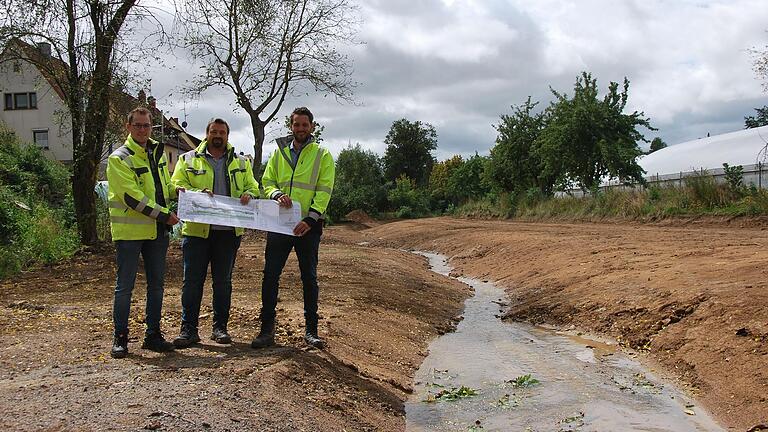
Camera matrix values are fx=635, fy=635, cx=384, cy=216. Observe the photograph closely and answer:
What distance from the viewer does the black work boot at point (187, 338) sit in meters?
5.60

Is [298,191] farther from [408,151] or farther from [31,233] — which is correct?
[408,151]

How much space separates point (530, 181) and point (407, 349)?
122ft

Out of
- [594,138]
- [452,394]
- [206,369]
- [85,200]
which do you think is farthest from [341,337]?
[594,138]

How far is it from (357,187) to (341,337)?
4837 centimetres

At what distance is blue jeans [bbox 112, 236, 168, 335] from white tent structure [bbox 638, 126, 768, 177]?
31.3 meters

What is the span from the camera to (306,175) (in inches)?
225

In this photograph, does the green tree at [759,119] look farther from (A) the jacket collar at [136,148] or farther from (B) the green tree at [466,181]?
(A) the jacket collar at [136,148]

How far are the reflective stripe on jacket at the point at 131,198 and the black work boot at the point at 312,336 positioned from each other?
167cm

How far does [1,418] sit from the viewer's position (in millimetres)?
3734

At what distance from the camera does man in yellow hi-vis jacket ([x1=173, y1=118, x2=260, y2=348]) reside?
5742 millimetres

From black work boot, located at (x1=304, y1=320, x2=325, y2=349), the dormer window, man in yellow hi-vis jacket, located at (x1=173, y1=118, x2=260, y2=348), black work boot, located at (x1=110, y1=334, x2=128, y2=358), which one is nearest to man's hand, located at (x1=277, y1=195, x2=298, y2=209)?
man in yellow hi-vis jacket, located at (x1=173, y1=118, x2=260, y2=348)

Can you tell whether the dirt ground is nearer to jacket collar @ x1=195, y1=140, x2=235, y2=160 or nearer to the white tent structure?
jacket collar @ x1=195, y1=140, x2=235, y2=160

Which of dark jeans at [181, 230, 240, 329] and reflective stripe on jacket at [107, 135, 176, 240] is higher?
reflective stripe on jacket at [107, 135, 176, 240]

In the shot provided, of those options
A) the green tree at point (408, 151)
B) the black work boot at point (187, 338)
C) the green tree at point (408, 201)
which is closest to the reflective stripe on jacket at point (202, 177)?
the black work boot at point (187, 338)
